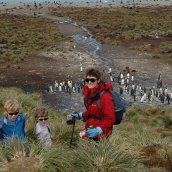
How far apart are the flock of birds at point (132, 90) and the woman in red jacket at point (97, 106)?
12.3 meters

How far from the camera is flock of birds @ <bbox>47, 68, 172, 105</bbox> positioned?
18.9m

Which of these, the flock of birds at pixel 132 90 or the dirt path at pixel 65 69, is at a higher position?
the flock of birds at pixel 132 90

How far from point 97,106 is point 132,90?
13336mm

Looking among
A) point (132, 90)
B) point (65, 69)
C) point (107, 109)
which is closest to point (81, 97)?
point (132, 90)

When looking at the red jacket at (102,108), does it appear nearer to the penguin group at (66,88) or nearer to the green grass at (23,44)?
the penguin group at (66,88)

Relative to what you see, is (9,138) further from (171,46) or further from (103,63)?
(171,46)

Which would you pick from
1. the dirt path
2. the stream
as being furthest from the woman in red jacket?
the dirt path

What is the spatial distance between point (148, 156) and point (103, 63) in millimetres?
20496

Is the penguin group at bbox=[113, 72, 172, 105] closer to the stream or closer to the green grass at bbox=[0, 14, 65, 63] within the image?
the stream

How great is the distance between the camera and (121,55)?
3177 centimetres

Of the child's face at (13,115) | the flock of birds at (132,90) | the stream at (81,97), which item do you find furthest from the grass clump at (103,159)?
the flock of birds at (132,90)

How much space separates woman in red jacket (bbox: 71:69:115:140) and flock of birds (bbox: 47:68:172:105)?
12.3 meters

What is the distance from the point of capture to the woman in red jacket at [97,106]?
6.36 m

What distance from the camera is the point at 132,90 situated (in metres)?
19.7
